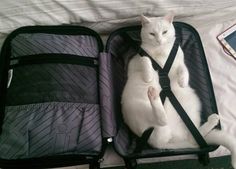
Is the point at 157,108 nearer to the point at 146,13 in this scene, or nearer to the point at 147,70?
the point at 147,70

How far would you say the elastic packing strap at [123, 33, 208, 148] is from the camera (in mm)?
799

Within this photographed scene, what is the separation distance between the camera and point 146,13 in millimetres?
935

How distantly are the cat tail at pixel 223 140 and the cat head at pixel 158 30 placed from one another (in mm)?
318

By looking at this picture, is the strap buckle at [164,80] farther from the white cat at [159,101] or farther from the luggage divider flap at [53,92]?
the luggage divider flap at [53,92]

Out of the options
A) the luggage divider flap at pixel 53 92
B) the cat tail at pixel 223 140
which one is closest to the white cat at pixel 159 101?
the cat tail at pixel 223 140

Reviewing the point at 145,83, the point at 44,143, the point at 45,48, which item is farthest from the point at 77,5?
the point at 44,143

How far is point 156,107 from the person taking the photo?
74 centimetres

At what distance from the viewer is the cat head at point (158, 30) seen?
0.84 metres

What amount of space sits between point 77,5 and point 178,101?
0.45 m

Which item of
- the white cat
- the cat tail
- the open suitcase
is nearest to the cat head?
the white cat

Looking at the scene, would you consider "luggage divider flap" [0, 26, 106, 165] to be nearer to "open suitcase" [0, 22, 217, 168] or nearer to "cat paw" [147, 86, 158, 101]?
"open suitcase" [0, 22, 217, 168]

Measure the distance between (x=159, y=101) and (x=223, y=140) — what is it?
0.22m

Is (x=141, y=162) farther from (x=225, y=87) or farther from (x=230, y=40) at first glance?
(x=230, y=40)

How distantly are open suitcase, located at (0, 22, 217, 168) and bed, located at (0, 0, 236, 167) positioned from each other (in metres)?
0.04
